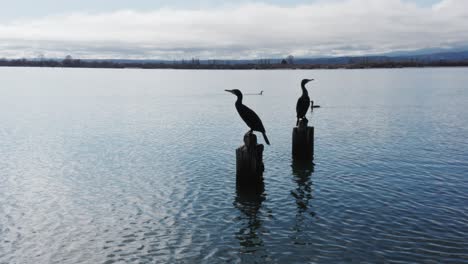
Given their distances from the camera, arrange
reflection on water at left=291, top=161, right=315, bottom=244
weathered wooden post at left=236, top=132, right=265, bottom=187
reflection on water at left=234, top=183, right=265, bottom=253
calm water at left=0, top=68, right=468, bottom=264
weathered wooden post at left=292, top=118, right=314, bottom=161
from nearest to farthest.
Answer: calm water at left=0, top=68, right=468, bottom=264 → reflection on water at left=234, top=183, right=265, bottom=253 → reflection on water at left=291, top=161, right=315, bottom=244 → weathered wooden post at left=236, top=132, right=265, bottom=187 → weathered wooden post at left=292, top=118, right=314, bottom=161

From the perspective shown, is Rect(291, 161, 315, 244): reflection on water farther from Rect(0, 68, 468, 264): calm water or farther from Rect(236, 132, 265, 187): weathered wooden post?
Rect(236, 132, 265, 187): weathered wooden post

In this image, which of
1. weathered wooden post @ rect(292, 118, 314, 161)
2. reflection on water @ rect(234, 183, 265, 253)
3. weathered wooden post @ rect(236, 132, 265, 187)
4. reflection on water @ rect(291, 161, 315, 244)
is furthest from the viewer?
weathered wooden post @ rect(292, 118, 314, 161)

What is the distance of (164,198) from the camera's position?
13523mm

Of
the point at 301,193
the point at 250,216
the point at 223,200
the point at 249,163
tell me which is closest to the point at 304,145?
the point at 301,193

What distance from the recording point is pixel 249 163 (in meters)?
13.5

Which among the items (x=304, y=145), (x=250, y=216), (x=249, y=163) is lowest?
(x=250, y=216)

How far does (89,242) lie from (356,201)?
726cm

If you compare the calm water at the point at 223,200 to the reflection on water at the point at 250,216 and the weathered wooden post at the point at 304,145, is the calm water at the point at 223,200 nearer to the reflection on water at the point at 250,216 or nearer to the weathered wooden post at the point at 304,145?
the reflection on water at the point at 250,216

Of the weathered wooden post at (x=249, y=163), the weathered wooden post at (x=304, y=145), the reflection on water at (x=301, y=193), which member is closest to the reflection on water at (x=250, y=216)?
the weathered wooden post at (x=249, y=163)

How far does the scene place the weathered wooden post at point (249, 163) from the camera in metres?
13.3

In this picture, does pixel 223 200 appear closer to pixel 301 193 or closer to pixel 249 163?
pixel 249 163

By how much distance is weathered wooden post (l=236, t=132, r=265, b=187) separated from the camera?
13281 millimetres

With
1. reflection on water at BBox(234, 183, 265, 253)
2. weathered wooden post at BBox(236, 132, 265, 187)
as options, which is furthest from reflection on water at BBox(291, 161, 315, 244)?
weathered wooden post at BBox(236, 132, 265, 187)

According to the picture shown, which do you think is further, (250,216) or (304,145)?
(304,145)
